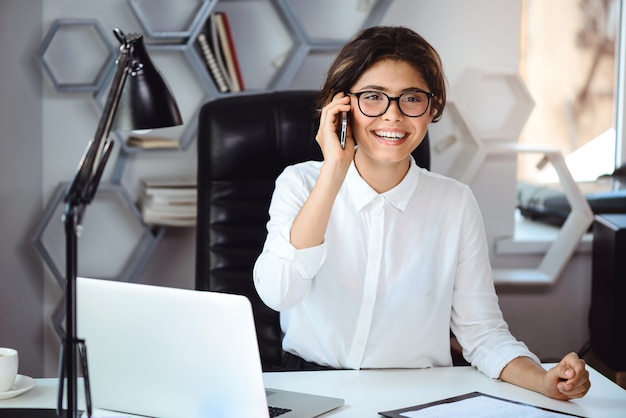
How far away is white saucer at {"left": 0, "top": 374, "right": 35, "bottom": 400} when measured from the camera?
4.71ft

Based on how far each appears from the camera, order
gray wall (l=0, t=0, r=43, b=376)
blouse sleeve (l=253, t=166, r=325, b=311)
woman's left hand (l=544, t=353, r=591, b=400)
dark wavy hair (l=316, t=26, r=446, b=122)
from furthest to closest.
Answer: gray wall (l=0, t=0, r=43, b=376) < dark wavy hair (l=316, t=26, r=446, b=122) < blouse sleeve (l=253, t=166, r=325, b=311) < woman's left hand (l=544, t=353, r=591, b=400)

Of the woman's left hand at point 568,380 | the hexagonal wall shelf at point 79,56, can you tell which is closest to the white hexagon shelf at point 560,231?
the hexagonal wall shelf at point 79,56

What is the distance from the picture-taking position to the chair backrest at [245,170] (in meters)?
2.20

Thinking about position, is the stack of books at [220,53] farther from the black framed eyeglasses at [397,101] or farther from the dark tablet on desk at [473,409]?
the dark tablet on desk at [473,409]

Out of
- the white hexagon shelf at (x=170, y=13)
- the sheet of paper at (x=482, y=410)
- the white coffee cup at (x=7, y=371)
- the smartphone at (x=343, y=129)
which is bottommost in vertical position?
the sheet of paper at (x=482, y=410)

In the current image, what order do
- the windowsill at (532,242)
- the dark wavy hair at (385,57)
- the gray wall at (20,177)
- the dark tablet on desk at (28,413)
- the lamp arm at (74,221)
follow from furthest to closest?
the windowsill at (532,242), the gray wall at (20,177), the dark wavy hair at (385,57), the dark tablet on desk at (28,413), the lamp arm at (74,221)

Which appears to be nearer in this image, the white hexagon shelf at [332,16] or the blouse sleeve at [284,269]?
the blouse sleeve at [284,269]

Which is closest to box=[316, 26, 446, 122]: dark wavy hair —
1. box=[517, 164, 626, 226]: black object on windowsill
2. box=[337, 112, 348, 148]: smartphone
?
box=[337, 112, 348, 148]: smartphone

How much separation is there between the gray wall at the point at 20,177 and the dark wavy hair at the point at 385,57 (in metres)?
1.29

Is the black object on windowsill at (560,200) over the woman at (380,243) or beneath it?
over

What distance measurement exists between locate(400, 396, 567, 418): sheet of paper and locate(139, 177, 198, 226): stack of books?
5.11 ft

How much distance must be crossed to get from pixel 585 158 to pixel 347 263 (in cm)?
191

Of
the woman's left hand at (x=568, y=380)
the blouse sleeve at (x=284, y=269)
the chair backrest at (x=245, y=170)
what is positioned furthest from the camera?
the chair backrest at (x=245, y=170)

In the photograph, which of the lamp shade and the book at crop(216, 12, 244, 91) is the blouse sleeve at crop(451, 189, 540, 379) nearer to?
the lamp shade
